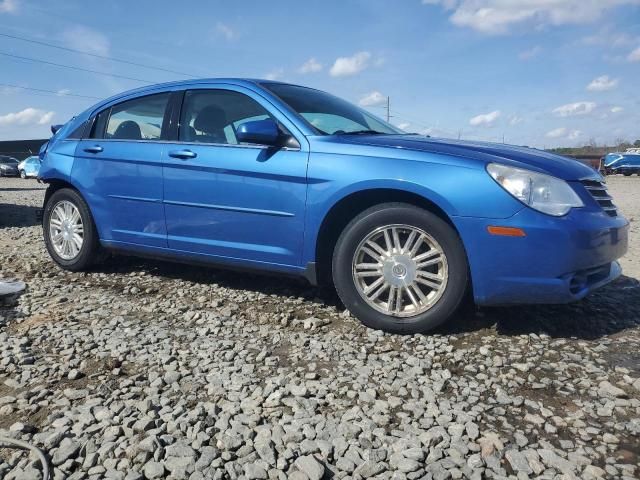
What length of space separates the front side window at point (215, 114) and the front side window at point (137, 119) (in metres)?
0.27

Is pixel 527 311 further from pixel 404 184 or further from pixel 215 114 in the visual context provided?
pixel 215 114

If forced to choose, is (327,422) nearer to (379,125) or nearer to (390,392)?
(390,392)

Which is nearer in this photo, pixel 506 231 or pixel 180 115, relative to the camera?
pixel 506 231

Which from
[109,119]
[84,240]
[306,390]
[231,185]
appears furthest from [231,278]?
[306,390]

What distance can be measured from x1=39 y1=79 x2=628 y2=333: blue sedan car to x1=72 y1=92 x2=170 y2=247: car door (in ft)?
0.04

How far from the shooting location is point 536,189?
3.11 m

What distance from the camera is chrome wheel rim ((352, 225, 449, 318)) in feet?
11.0

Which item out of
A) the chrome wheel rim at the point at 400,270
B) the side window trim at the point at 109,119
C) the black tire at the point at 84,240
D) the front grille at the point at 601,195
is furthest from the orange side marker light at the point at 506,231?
the black tire at the point at 84,240

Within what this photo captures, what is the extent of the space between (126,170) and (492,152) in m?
2.90

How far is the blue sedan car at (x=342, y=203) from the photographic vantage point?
10.3 feet

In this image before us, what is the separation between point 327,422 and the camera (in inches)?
93.1

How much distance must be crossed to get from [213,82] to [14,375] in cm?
255

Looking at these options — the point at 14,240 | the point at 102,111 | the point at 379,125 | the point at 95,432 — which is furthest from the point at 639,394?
the point at 14,240

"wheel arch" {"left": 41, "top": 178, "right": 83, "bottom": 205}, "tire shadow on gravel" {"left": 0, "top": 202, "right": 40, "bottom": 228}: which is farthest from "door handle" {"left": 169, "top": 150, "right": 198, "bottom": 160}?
"tire shadow on gravel" {"left": 0, "top": 202, "right": 40, "bottom": 228}
